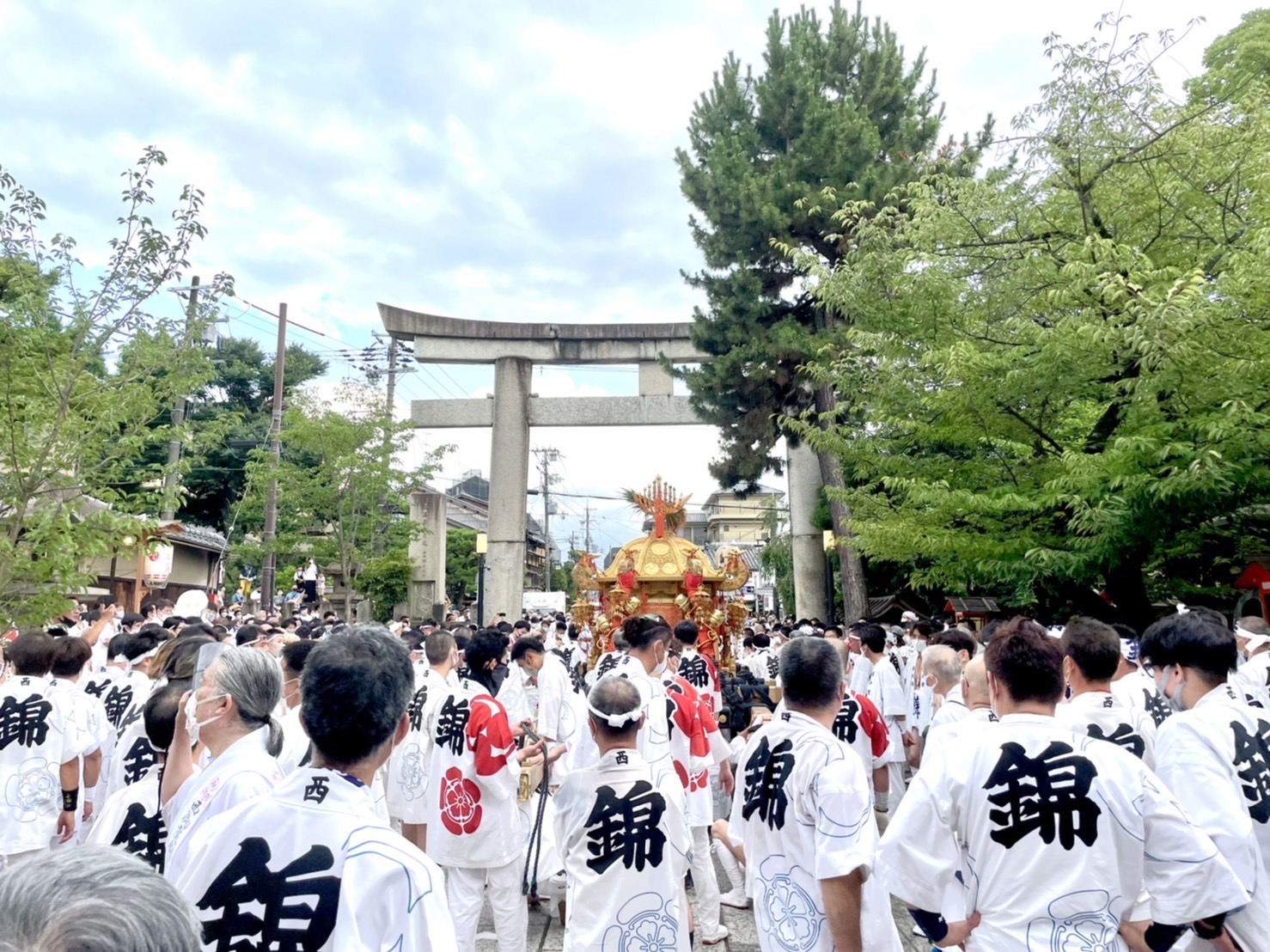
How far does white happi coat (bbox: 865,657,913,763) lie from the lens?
7.73 meters

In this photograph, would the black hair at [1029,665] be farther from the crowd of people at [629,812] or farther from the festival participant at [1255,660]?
the festival participant at [1255,660]

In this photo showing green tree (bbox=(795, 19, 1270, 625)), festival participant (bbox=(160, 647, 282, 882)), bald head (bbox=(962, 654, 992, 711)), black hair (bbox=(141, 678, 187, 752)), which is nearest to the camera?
festival participant (bbox=(160, 647, 282, 882))

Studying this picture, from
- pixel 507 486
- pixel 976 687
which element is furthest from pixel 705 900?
pixel 507 486

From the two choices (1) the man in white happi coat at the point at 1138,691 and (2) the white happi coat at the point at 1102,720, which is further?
(1) the man in white happi coat at the point at 1138,691

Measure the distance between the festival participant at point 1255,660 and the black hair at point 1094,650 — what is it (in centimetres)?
42

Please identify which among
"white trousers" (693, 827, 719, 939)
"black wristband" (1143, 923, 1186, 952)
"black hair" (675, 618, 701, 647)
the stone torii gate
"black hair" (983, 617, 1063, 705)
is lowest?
"white trousers" (693, 827, 719, 939)

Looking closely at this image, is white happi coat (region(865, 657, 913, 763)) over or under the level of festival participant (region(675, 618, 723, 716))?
under

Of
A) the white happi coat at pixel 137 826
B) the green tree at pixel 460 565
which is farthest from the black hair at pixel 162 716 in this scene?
the green tree at pixel 460 565

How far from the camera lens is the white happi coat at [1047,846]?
2.26m

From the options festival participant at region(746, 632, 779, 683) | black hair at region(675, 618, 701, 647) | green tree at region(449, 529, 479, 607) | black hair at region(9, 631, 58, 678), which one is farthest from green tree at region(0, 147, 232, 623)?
green tree at region(449, 529, 479, 607)

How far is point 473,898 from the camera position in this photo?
4.37 meters

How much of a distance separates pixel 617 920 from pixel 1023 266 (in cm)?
732

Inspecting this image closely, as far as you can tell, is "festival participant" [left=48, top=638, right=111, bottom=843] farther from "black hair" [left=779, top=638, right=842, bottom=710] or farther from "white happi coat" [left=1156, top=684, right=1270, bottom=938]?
"white happi coat" [left=1156, top=684, right=1270, bottom=938]

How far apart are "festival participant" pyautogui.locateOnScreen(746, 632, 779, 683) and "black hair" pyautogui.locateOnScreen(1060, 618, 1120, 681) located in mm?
8207
